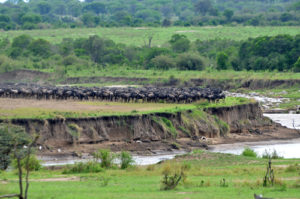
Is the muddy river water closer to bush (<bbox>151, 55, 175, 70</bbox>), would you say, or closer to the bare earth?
the bare earth

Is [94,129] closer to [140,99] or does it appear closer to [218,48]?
[140,99]

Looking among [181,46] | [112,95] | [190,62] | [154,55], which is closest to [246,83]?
[190,62]

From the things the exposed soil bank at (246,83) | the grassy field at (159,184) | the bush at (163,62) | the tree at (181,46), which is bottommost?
the exposed soil bank at (246,83)

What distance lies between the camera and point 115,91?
62781 millimetres

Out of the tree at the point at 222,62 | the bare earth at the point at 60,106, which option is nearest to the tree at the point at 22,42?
the tree at the point at 222,62

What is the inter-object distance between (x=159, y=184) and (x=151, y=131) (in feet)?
78.4

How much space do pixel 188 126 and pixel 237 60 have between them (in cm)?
5831

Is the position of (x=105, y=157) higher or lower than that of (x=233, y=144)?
higher

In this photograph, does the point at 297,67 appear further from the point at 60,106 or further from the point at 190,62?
the point at 60,106

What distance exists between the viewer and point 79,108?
51.8m

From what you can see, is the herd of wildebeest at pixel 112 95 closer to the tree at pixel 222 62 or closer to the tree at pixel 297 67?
the tree at pixel 297 67

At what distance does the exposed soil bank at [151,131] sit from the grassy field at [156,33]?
293 feet

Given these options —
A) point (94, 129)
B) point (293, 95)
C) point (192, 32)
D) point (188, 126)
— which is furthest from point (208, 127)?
point (192, 32)

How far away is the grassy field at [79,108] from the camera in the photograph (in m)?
45.4
